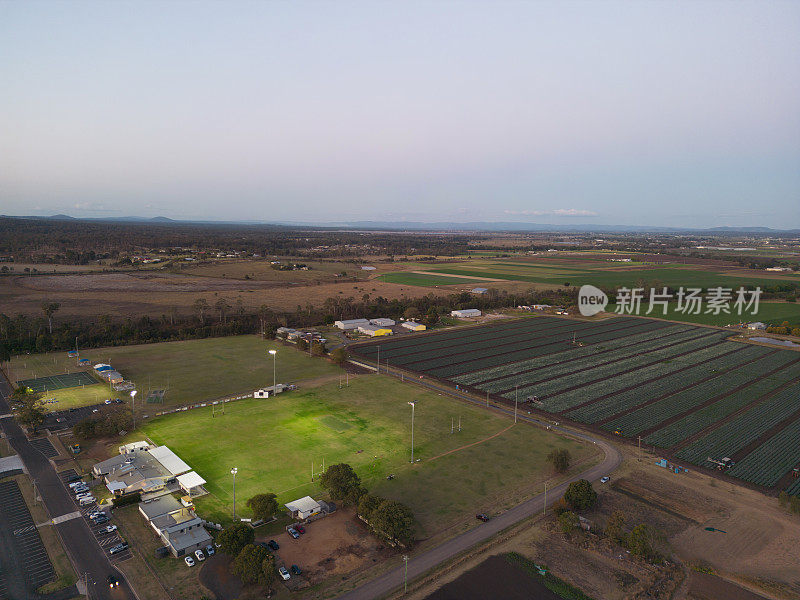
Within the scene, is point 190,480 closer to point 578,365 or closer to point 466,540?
point 466,540

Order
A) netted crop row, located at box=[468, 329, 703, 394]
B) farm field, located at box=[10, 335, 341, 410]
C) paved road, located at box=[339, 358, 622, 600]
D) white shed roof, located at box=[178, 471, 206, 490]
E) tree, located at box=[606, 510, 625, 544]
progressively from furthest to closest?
netted crop row, located at box=[468, 329, 703, 394] → farm field, located at box=[10, 335, 341, 410] → white shed roof, located at box=[178, 471, 206, 490] → tree, located at box=[606, 510, 625, 544] → paved road, located at box=[339, 358, 622, 600]

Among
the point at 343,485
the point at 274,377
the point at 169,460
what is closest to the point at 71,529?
the point at 169,460

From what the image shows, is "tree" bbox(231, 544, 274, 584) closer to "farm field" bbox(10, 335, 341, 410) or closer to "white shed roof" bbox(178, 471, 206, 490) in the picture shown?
"white shed roof" bbox(178, 471, 206, 490)

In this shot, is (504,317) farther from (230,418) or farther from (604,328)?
(230,418)

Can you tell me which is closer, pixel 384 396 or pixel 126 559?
pixel 126 559

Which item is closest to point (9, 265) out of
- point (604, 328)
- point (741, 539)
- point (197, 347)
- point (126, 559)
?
point (197, 347)

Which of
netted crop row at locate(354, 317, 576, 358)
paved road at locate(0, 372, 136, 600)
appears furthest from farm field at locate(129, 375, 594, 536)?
netted crop row at locate(354, 317, 576, 358)

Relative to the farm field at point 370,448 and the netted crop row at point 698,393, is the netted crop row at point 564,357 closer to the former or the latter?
the farm field at point 370,448
